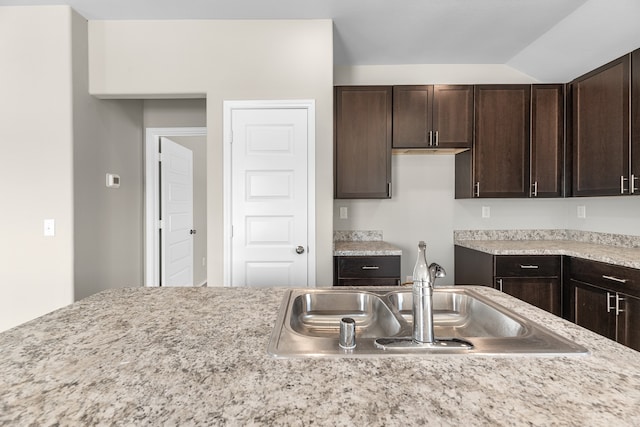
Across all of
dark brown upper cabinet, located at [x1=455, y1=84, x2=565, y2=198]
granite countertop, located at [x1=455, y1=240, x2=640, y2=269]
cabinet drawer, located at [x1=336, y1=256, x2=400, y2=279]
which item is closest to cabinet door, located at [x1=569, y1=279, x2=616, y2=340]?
granite countertop, located at [x1=455, y1=240, x2=640, y2=269]

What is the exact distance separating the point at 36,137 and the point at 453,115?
334cm

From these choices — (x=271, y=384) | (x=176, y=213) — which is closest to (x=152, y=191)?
(x=176, y=213)

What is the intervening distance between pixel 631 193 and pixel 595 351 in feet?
7.42

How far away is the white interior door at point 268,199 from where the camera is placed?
243 cm

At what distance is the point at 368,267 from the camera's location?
8.41ft

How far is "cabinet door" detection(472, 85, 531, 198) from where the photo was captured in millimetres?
2764

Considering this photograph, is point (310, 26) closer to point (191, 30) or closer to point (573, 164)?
point (191, 30)

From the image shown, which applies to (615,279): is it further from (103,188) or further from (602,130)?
(103,188)

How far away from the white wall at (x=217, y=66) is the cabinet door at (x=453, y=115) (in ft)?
3.47

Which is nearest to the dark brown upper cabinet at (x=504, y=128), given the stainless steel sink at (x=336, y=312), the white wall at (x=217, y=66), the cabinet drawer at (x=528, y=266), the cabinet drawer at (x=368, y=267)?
the cabinet drawer at (x=528, y=266)

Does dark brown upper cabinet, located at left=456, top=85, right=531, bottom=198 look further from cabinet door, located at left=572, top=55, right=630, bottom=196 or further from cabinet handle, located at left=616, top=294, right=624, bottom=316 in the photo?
cabinet handle, located at left=616, top=294, right=624, bottom=316

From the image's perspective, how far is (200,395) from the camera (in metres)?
0.57

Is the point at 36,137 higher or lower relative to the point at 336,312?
higher

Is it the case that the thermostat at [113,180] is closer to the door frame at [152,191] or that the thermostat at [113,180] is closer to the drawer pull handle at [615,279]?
the door frame at [152,191]
